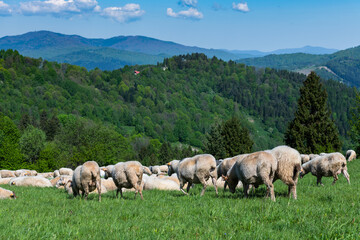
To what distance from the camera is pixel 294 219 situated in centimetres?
759

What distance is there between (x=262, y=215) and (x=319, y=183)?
10.2 m

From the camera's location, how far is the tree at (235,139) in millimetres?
59500

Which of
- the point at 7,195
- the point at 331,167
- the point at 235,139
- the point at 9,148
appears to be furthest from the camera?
the point at 9,148

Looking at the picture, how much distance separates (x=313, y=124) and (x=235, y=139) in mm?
15356

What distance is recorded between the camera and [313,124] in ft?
156

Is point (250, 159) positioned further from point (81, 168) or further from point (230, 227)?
point (81, 168)

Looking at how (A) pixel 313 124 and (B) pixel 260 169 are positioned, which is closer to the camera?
(B) pixel 260 169

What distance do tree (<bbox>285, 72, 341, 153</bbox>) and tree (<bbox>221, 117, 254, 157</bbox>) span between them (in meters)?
12.2

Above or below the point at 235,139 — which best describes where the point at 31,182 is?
above

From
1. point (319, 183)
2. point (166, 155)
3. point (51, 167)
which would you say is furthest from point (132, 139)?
point (319, 183)

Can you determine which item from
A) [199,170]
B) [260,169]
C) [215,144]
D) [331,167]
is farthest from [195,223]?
[215,144]

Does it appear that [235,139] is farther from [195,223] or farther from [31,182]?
[195,223]

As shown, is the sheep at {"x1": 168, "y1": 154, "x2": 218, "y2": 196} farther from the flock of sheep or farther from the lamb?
the lamb

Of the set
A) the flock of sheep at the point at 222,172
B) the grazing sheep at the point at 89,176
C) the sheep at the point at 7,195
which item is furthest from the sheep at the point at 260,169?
the sheep at the point at 7,195
